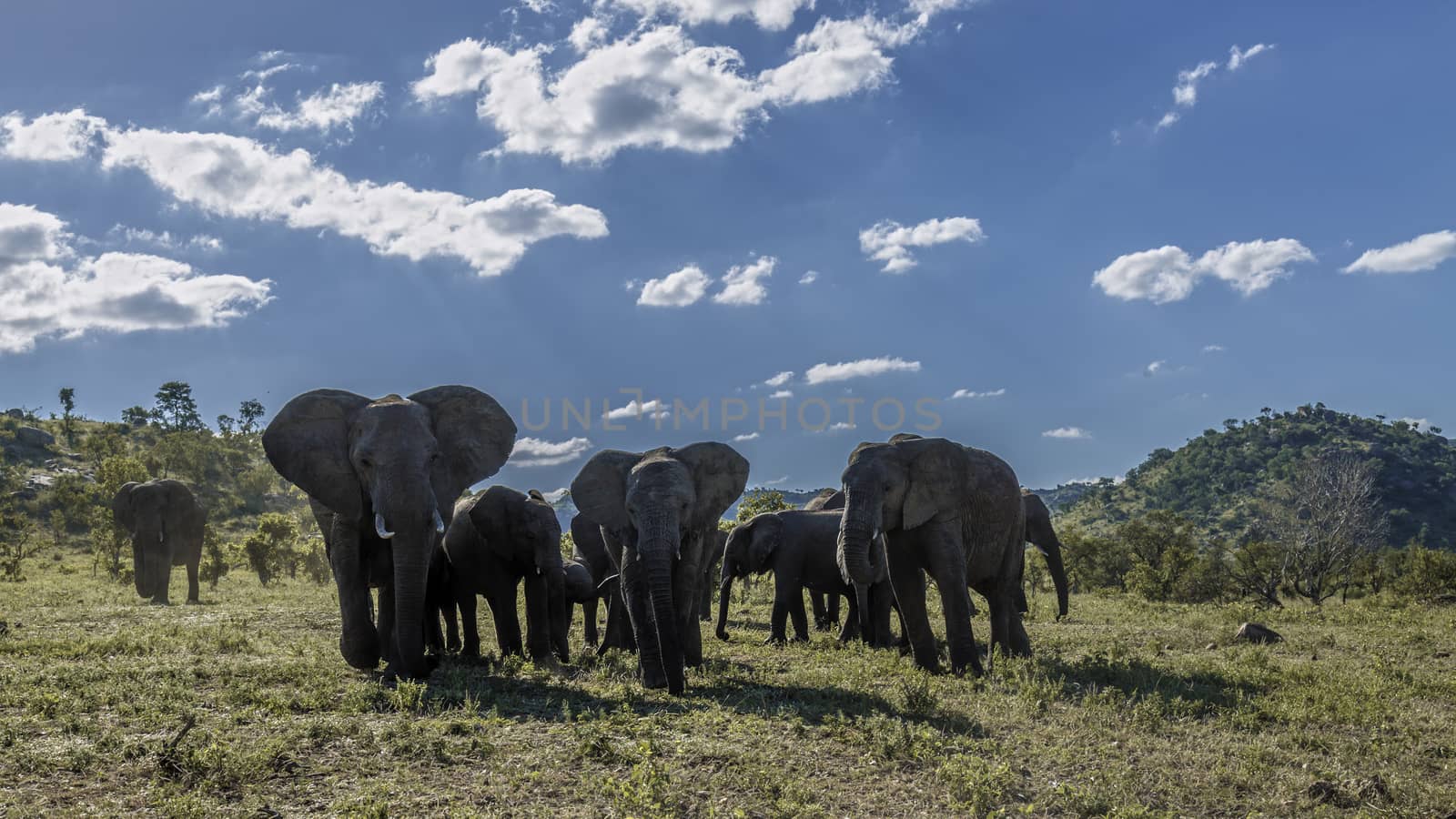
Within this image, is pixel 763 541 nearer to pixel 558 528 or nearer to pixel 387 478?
pixel 558 528

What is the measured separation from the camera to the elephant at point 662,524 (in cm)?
1231

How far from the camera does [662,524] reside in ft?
41.1

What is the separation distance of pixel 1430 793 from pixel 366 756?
9826 mm

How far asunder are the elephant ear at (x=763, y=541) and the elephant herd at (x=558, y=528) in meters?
4.03

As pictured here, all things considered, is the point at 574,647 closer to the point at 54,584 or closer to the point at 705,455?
the point at 705,455

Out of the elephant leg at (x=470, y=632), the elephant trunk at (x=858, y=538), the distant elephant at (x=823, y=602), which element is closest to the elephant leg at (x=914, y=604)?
the elephant trunk at (x=858, y=538)

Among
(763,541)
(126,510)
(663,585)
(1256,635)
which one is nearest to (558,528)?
(663,585)

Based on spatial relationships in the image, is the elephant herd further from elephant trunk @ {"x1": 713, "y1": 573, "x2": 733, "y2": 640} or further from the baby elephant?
the baby elephant

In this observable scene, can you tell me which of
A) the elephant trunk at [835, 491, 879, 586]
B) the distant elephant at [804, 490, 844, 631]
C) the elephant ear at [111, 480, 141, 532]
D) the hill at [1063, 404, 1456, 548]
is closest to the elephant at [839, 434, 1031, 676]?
the elephant trunk at [835, 491, 879, 586]

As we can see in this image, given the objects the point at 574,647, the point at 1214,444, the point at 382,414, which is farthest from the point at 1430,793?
the point at 1214,444

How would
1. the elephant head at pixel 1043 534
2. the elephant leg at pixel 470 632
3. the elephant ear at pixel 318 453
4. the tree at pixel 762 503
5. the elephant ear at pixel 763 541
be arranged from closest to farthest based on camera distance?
the elephant ear at pixel 318 453 → the elephant leg at pixel 470 632 → the elephant head at pixel 1043 534 → the elephant ear at pixel 763 541 → the tree at pixel 762 503

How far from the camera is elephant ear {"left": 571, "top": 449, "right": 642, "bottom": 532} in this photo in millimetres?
13977

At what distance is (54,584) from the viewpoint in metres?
36.0

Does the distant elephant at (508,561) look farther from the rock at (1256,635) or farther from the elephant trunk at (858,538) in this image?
the rock at (1256,635)
